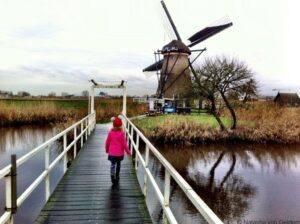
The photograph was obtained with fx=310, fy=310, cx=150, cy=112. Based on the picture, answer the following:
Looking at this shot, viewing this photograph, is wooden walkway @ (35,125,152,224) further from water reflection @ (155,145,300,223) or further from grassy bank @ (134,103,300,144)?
grassy bank @ (134,103,300,144)

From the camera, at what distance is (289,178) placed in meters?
13.4

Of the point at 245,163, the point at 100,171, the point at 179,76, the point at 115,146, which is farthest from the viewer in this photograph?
the point at 179,76

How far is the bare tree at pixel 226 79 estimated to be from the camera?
23.6 m

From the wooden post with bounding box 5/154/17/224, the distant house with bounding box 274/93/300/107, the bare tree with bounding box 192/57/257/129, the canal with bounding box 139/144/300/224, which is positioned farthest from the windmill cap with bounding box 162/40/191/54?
the distant house with bounding box 274/93/300/107

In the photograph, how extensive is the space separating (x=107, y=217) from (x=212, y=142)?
55.5 ft

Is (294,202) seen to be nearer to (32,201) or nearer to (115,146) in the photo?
(115,146)

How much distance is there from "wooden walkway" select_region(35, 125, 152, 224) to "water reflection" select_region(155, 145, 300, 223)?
310 cm

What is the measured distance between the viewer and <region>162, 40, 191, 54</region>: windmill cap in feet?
107

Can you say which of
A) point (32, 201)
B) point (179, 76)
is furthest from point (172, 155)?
point (179, 76)

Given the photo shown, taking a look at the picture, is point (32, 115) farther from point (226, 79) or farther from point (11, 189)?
point (11, 189)

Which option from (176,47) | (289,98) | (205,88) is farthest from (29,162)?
(289,98)

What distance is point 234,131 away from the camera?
73.2 ft

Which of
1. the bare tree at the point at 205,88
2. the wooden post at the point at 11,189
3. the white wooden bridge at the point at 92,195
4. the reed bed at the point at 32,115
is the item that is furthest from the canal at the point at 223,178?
the wooden post at the point at 11,189

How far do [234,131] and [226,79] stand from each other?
415 cm
